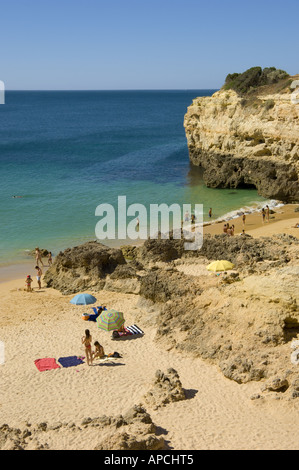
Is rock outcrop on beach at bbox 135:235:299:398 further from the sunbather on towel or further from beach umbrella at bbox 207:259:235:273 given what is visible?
the sunbather on towel

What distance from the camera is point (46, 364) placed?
1261 cm

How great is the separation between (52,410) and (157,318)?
5.10 m

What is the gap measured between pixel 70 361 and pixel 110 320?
1.96 metres

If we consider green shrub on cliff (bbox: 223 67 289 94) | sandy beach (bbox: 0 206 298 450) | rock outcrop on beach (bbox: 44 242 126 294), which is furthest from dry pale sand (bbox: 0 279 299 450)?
green shrub on cliff (bbox: 223 67 289 94)

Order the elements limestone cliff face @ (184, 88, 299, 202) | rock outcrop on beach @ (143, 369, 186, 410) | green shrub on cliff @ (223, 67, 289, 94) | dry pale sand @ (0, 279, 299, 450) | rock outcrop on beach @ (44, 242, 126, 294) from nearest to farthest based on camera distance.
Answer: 1. dry pale sand @ (0, 279, 299, 450)
2. rock outcrop on beach @ (143, 369, 186, 410)
3. rock outcrop on beach @ (44, 242, 126, 294)
4. limestone cliff face @ (184, 88, 299, 202)
5. green shrub on cliff @ (223, 67, 289, 94)

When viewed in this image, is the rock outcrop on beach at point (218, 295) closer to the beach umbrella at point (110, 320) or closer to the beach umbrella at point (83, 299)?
the beach umbrella at point (110, 320)

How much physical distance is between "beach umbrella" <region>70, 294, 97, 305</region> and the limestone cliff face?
21230 mm

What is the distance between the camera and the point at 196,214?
105 feet

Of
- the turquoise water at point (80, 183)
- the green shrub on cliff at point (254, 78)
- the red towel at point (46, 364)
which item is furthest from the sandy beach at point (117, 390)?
the green shrub on cliff at point (254, 78)

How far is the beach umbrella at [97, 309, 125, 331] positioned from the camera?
1428 centimetres

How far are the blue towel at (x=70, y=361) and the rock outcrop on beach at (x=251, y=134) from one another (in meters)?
24.8

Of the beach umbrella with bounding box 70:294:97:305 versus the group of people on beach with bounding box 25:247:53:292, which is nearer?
the beach umbrella with bounding box 70:294:97:305

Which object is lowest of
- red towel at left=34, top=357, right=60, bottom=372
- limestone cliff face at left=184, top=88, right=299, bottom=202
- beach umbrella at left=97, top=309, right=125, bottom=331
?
red towel at left=34, top=357, right=60, bottom=372

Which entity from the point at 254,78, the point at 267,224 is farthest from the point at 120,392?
the point at 254,78
